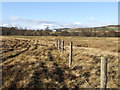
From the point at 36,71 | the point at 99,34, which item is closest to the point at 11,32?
the point at 99,34

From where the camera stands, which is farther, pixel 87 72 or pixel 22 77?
pixel 87 72

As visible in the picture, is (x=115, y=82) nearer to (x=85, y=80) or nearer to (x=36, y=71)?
(x=85, y=80)

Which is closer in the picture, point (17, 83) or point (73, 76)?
point (17, 83)

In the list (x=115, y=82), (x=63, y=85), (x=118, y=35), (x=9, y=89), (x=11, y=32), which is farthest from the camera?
(x=11, y=32)

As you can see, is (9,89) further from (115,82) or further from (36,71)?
(115,82)

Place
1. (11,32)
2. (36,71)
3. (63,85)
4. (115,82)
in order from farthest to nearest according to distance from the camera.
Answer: (11,32) < (36,71) < (115,82) < (63,85)

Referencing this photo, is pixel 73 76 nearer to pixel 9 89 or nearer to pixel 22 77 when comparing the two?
pixel 22 77

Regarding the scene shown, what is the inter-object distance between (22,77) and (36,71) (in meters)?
1.15

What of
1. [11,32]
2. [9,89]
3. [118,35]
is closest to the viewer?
[9,89]

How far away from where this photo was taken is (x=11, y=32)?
88.8m

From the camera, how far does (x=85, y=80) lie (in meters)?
7.20

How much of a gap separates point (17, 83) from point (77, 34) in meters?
84.2

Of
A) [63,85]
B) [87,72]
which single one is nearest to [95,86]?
[63,85]

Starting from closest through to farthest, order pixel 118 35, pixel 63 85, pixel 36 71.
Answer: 1. pixel 63 85
2. pixel 36 71
3. pixel 118 35
